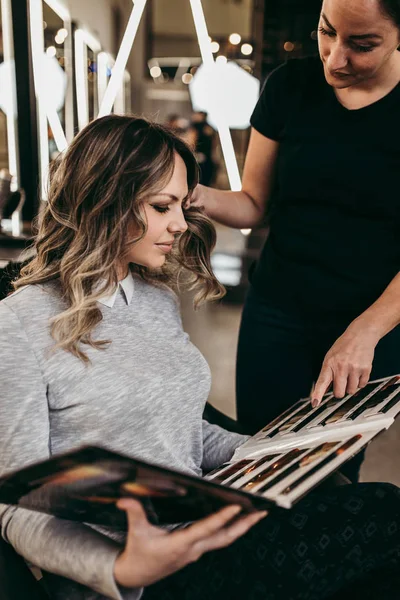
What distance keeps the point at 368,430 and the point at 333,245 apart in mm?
544

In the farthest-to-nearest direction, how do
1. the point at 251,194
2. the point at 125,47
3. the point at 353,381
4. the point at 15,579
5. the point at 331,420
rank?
1. the point at 125,47
2. the point at 251,194
3. the point at 353,381
4. the point at 331,420
5. the point at 15,579

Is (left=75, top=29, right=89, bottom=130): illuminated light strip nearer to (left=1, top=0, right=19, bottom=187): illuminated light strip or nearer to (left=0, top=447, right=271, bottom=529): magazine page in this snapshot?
(left=1, top=0, right=19, bottom=187): illuminated light strip

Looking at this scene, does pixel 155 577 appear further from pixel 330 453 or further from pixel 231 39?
pixel 231 39

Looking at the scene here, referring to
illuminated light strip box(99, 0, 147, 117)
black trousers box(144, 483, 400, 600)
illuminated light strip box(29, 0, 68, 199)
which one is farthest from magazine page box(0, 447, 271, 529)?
illuminated light strip box(29, 0, 68, 199)

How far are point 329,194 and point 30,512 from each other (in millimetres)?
921

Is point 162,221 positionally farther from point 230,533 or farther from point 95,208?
point 230,533

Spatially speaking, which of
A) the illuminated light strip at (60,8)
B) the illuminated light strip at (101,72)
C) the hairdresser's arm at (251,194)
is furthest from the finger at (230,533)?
the illuminated light strip at (101,72)

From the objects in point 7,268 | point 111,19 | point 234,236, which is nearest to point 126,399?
point 7,268

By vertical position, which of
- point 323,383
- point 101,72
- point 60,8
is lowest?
point 101,72

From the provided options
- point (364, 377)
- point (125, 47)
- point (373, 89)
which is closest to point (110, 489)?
point (364, 377)

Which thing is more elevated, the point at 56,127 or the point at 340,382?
the point at 340,382

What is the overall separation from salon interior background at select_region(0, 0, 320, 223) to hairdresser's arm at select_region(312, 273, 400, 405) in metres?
0.64

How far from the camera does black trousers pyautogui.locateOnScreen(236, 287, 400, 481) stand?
146 cm

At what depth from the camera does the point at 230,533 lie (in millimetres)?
779
